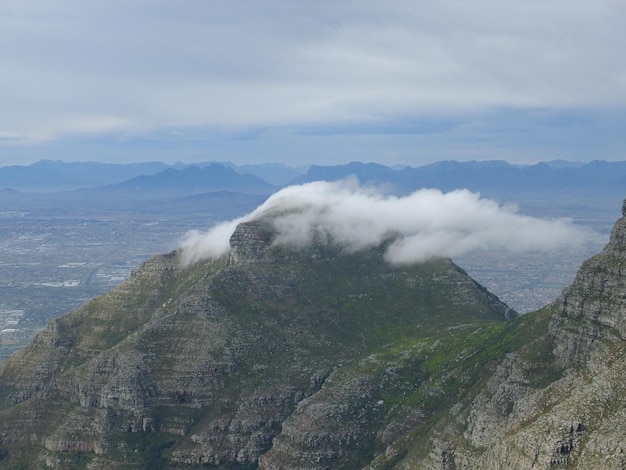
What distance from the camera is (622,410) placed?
124m

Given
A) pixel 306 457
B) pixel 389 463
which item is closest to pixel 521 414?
pixel 389 463

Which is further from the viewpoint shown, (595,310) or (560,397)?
(595,310)

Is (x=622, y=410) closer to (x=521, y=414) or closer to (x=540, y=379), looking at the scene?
(x=521, y=414)

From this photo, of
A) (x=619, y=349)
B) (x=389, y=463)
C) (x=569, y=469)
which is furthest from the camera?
(x=389, y=463)

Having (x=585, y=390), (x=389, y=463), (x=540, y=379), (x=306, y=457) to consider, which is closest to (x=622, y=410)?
(x=585, y=390)

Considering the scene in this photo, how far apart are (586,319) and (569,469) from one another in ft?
156

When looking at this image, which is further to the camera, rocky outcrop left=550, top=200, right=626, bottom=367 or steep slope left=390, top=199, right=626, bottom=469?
rocky outcrop left=550, top=200, right=626, bottom=367

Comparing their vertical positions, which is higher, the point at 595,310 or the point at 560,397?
the point at 595,310

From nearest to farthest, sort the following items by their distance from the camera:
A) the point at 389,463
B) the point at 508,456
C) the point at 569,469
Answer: the point at 569,469 → the point at 508,456 → the point at 389,463

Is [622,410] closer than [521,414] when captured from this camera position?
Yes

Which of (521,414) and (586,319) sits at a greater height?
(586,319)

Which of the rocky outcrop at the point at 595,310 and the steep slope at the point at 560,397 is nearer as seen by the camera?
the steep slope at the point at 560,397

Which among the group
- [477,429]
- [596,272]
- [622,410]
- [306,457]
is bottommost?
[306,457]

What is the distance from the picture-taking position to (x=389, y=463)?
179 meters
